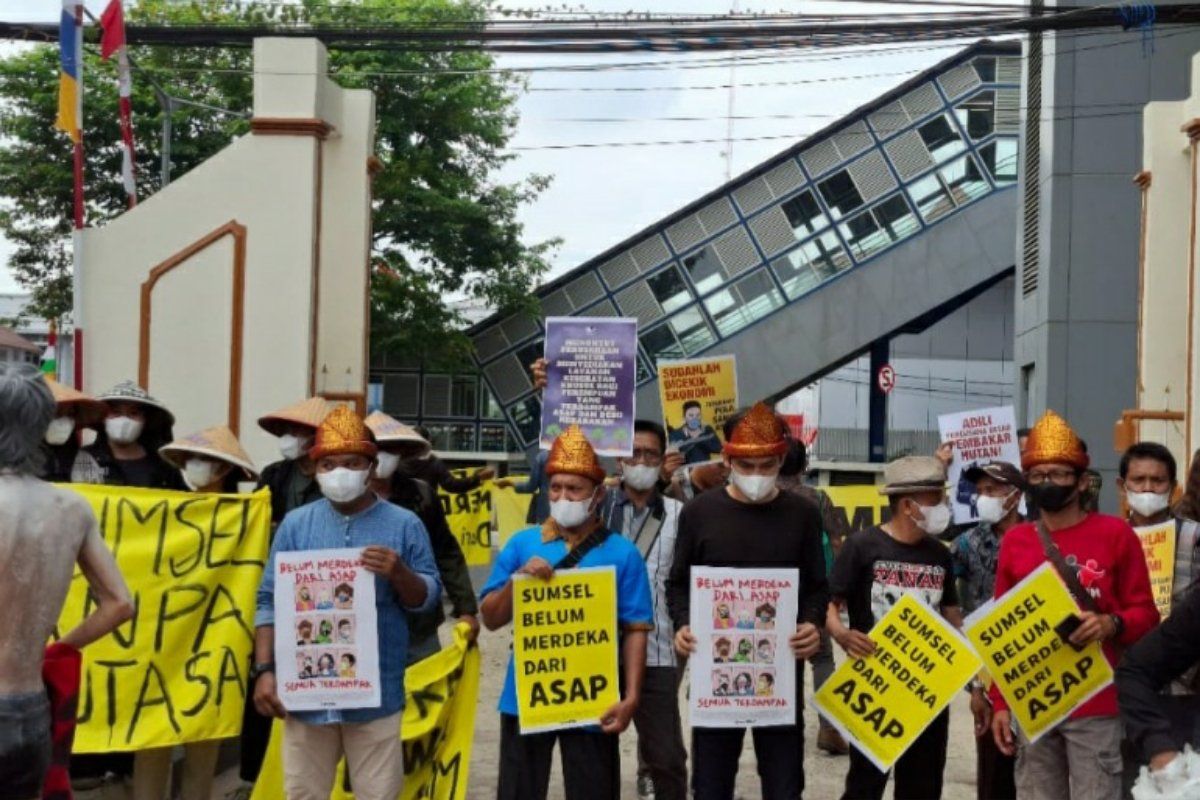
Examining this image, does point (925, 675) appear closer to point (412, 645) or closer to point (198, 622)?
point (412, 645)

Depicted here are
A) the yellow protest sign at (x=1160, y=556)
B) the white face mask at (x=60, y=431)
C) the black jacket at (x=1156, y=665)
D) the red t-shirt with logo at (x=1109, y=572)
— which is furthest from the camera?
the white face mask at (x=60, y=431)

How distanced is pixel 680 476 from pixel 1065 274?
46.3ft

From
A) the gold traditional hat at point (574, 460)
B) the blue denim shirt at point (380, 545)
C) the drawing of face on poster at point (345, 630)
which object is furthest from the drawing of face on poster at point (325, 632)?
the gold traditional hat at point (574, 460)

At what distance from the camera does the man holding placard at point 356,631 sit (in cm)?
679

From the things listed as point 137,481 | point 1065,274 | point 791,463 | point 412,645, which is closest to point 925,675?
point 412,645

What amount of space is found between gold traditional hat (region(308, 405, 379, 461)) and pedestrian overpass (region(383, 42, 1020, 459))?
32.0 metres

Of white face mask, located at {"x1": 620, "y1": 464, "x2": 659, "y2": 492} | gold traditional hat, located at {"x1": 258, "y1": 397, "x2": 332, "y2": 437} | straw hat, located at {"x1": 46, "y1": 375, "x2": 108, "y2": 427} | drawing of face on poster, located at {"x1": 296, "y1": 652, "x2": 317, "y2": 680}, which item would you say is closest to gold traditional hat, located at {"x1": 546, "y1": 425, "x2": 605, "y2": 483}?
drawing of face on poster, located at {"x1": 296, "y1": 652, "x2": 317, "y2": 680}

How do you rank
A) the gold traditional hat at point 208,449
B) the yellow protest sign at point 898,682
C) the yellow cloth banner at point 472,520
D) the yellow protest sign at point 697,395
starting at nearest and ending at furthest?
the yellow protest sign at point 898,682 < the gold traditional hat at point 208,449 < the yellow protest sign at point 697,395 < the yellow cloth banner at point 472,520

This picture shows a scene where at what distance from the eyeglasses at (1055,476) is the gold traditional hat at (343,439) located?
2.48m

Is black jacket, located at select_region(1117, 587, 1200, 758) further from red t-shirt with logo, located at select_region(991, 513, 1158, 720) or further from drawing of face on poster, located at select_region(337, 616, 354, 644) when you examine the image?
drawing of face on poster, located at select_region(337, 616, 354, 644)

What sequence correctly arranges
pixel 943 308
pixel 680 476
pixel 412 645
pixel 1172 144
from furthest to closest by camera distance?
1. pixel 943 308
2. pixel 1172 144
3. pixel 680 476
4. pixel 412 645

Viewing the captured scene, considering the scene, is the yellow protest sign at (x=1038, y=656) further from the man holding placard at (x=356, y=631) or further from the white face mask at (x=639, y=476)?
the white face mask at (x=639, y=476)

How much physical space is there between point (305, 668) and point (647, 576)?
4.47 feet

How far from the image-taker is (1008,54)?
38281 mm
